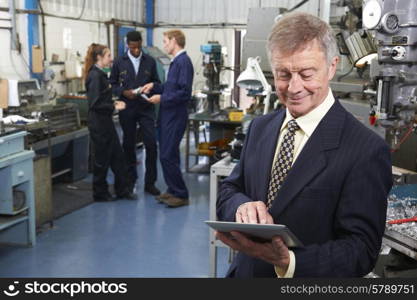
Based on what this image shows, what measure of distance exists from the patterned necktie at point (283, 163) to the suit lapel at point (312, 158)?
0.14ft

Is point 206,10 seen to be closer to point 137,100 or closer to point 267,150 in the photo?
point 137,100

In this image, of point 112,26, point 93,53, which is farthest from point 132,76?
point 112,26

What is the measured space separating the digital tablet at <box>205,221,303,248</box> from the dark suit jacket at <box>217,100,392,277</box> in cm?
5

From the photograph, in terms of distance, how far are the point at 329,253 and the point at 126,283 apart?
0.57m

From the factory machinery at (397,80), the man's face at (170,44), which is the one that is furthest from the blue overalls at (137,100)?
the factory machinery at (397,80)

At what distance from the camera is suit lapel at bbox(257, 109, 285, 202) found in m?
1.14

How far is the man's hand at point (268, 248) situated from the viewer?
0.99m

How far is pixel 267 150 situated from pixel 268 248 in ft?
0.84

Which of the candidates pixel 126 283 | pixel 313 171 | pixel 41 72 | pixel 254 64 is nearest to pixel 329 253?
pixel 313 171

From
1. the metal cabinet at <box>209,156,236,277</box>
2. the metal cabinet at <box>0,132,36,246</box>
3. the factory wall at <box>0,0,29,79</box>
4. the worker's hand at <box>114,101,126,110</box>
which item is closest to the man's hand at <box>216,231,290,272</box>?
the metal cabinet at <box>209,156,236,277</box>

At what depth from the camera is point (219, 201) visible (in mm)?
1280

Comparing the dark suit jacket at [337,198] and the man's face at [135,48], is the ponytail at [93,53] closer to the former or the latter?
the man's face at [135,48]

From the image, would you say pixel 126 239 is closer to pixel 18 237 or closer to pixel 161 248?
pixel 161 248

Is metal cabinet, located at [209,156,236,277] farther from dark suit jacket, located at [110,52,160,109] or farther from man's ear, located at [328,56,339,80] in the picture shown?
dark suit jacket, located at [110,52,160,109]
